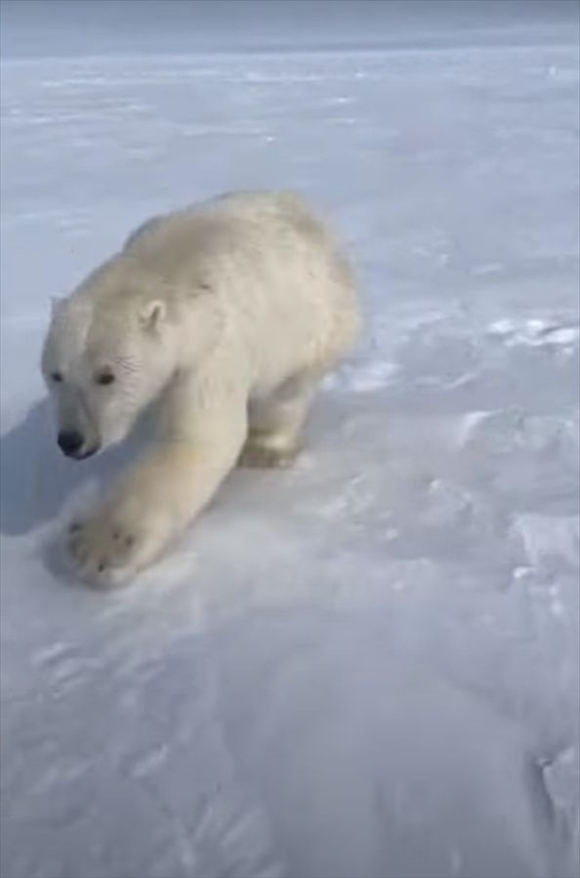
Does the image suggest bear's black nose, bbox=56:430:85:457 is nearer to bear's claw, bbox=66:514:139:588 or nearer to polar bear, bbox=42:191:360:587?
polar bear, bbox=42:191:360:587

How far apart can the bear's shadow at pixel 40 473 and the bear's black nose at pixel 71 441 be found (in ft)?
0.93

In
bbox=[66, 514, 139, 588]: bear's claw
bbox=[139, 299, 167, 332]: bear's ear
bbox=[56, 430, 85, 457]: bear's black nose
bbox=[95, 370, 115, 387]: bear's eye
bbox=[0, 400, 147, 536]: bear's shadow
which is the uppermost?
bbox=[139, 299, 167, 332]: bear's ear

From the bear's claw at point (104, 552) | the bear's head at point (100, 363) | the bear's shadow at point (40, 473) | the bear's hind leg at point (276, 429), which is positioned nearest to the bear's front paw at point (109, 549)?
the bear's claw at point (104, 552)

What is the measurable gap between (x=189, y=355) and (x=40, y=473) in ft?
1.41

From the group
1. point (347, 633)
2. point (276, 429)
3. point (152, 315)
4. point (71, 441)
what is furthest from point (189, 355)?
point (347, 633)

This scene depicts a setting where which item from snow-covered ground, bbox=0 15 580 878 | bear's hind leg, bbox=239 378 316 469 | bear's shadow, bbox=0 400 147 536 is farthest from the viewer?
bear's hind leg, bbox=239 378 316 469

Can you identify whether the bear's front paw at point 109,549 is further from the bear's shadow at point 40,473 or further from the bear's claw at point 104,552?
the bear's shadow at point 40,473

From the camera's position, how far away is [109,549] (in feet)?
6.86

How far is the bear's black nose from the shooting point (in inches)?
80.8

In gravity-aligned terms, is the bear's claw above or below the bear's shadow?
above

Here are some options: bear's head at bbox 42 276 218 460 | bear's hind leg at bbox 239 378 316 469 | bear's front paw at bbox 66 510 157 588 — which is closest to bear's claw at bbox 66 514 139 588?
bear's front paw at bbox 66 510 157 588

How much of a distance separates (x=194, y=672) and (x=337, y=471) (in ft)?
2.28

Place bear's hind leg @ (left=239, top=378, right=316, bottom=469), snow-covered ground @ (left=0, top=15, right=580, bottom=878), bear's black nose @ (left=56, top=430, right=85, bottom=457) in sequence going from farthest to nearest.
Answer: bear's hind leg @ (left=239, top=378, right=316, bottom=469) → bear's black nose @ (left=56, top=430, right=85, bottom=457) → snow-covered ground @ (left=0, top=15, right=580, bottom=878)

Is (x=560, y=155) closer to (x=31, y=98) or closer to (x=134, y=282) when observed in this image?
(x=31, y=98)
